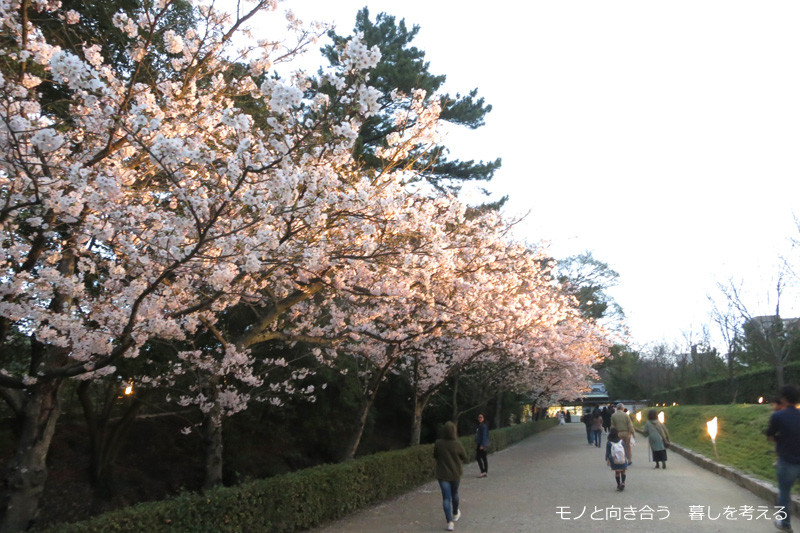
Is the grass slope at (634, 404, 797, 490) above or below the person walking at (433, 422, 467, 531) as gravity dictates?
below

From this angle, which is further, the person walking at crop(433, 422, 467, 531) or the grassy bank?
the grassy bank

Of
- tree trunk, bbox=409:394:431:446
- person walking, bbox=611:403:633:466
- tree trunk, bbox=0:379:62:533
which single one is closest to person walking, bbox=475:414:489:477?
tree trunk, bbox=409:394:431:446

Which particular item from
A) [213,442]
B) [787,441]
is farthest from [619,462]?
[213,442]

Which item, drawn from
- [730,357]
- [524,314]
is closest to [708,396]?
[730,357]

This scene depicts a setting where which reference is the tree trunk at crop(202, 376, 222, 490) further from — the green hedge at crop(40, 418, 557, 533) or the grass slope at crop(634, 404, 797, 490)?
the grass slope at crop(634, 404, 797, 490)

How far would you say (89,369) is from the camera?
221 inches

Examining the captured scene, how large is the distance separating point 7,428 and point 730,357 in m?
27.9

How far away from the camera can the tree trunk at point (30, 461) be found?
6328 millimetres

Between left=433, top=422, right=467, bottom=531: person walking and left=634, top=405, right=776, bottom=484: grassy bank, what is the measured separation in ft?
16.0

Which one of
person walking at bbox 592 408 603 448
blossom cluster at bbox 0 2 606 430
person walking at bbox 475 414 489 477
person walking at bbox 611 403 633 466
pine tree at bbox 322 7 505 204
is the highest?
pine tree at bbox 322 7 505 204

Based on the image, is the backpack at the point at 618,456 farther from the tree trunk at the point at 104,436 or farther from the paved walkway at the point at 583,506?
the tree trunk at the point at 104,436

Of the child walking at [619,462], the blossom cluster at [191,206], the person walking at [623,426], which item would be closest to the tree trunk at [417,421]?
the person walking at [623,426]

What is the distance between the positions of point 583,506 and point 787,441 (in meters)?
3.57

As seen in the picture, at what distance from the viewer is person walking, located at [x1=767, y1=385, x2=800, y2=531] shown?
5817 mm
